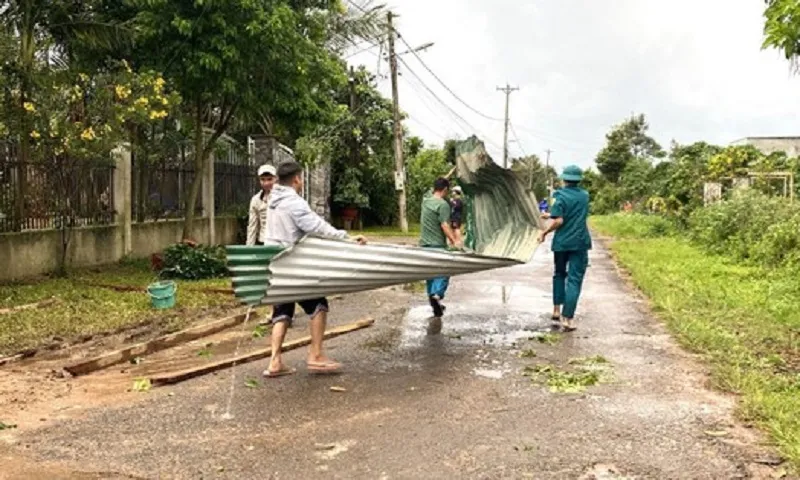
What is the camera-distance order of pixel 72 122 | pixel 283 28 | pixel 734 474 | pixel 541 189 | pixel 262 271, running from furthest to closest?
pixel 541 189
pixel 283 28
pixel 72 122
pixel 262 271
pixel 734 474

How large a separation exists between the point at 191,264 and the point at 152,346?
589 cm

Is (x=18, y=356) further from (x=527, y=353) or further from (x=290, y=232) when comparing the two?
(x=527, y=353)

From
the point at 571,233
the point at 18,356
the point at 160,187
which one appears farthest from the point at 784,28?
the point at 160,187

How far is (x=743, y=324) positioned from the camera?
→ 8.88m

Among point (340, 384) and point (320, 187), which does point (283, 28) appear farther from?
point (320, 187)

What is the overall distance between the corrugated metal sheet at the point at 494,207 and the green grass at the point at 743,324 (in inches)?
78.2

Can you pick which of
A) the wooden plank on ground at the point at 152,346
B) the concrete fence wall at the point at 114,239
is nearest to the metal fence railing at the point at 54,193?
the concrete fence wall at the point at 114,239

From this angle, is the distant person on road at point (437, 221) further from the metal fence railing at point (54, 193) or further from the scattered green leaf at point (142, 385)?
the metal fence railing at point (54, 193)

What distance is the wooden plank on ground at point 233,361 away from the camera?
6391 millimetres

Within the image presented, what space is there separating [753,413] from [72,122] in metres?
10.2

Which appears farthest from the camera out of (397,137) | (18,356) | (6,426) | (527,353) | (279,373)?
(397,137)

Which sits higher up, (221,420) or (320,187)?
(320,187)

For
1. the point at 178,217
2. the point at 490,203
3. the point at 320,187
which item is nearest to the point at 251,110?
the point at 178,217

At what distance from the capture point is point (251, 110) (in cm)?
1505
